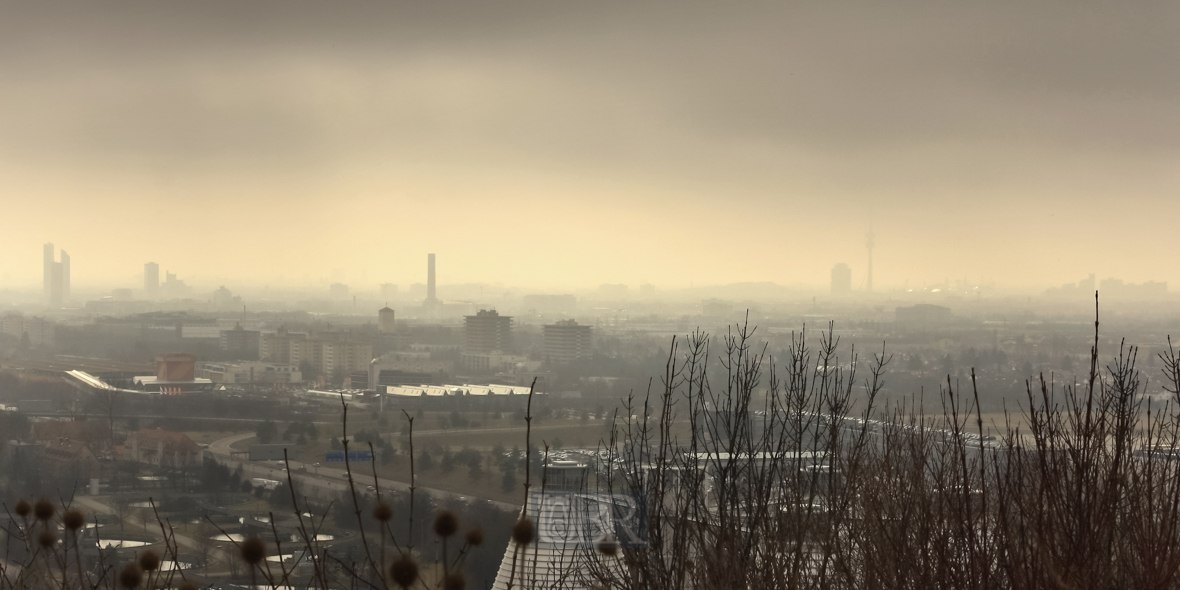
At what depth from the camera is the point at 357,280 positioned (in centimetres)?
1230

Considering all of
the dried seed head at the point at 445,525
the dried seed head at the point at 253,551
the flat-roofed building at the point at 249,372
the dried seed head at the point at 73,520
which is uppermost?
the dried seed head at the point at 445,525

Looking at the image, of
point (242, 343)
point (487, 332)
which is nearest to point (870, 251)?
point (487, 332)

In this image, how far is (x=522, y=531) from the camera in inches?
31.9

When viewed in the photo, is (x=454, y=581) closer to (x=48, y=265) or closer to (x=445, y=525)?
(x=445, y=525)

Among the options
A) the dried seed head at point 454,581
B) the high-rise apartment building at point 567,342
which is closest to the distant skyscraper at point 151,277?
the high-rise apartment building at point 567,342

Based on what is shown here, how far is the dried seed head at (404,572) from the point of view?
0.76 metres

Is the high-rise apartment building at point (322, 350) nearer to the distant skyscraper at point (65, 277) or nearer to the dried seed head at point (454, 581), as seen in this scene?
the distant skyscraper at point (65, 277)

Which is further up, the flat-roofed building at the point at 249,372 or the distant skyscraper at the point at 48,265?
the distant skyscraper at the point at 48,265

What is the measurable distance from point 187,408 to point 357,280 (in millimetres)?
2909

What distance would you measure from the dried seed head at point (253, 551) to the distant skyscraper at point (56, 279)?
517 inches

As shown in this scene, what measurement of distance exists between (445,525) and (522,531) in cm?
9

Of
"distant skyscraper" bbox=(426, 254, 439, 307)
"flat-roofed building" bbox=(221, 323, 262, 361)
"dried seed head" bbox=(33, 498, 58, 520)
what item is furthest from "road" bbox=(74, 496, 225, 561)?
"distant skyscraper" bbox=(426, 254, 439, 307)

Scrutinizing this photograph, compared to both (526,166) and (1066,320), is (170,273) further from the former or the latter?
(1066,320)

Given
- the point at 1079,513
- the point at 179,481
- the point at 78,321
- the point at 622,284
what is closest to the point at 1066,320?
the point at 622,284
